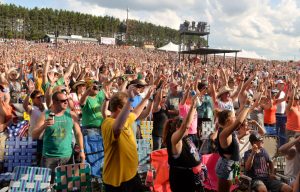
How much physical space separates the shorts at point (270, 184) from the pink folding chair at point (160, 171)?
1.25 metres

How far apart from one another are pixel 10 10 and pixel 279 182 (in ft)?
324

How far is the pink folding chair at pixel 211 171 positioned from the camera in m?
5.71

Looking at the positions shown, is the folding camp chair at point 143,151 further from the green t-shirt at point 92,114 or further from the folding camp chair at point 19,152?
the folding camp chair at point 19,152

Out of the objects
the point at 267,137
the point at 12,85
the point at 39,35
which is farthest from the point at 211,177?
the point at 39,35

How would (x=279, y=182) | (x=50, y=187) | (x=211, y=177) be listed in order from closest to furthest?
1. (x=50, y=187)
2. (x=279, y=182)
3. (x=211, y=177)

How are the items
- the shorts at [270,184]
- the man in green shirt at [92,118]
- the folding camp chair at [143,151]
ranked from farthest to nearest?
1. the folding camp chair at [143,151]
2. the man in green shirt at [92,118]
3. the shorts at [270,184]

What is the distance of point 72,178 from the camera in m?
4.90

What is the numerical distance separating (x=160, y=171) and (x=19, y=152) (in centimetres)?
239

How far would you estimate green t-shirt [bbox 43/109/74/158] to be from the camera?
A: 4.77 meters

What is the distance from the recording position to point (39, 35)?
91375 millimetres

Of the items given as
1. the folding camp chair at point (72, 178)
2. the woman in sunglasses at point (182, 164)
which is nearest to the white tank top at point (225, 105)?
the woman in sunglasses at point (182, 164)

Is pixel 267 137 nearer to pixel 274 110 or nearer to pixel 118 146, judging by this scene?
pixel 274 110

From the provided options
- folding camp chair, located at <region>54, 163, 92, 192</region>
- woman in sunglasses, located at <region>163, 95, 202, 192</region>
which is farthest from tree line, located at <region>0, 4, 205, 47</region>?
woman in sunglasses, located at <region>163, 95, 202, 192</region>

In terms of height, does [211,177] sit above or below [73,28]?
below
